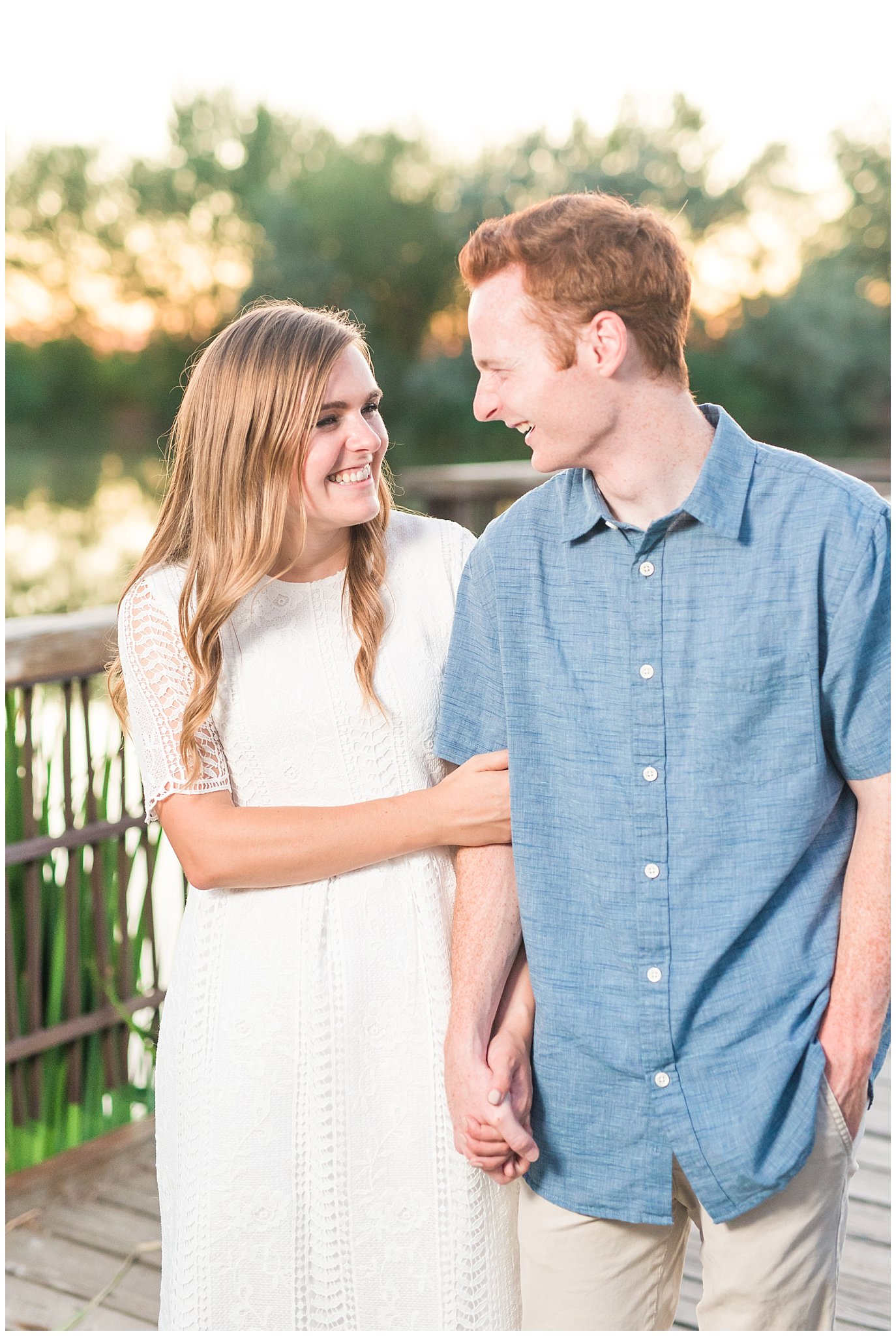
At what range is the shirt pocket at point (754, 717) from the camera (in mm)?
1301

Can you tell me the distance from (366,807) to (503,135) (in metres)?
22.1

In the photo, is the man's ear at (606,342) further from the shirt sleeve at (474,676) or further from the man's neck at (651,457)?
the shirt sleeve at (474,676)

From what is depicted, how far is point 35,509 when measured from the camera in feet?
50.0

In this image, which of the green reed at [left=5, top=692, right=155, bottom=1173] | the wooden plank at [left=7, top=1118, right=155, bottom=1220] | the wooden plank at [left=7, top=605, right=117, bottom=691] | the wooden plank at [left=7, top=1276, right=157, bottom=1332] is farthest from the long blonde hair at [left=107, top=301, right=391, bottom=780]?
the wooden plank at [left=7, top=1118, right=155, bottom=1220]

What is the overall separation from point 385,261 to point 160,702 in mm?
21847

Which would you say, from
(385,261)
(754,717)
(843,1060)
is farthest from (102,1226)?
(385,261)

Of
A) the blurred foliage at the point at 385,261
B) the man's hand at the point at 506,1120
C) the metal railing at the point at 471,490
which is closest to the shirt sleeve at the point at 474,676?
the man's hand at the point at 506,1120

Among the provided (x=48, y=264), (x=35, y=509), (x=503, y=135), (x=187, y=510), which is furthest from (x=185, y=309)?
(x=187, y=510)

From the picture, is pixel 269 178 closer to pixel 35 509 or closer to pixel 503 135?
pixel 503 135

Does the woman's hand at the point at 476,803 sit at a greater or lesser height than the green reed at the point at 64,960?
greater

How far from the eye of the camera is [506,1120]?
139 cm

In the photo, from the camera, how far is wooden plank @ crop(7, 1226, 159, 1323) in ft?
7.59

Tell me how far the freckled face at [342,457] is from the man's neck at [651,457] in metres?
0.33

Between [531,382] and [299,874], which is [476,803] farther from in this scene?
[531,382]
